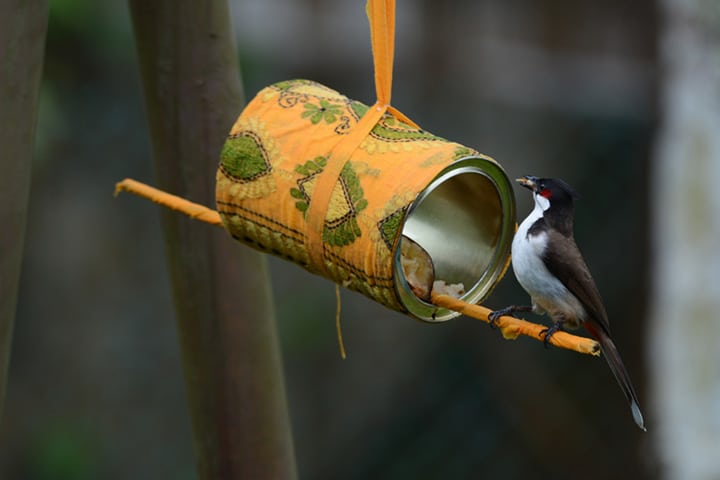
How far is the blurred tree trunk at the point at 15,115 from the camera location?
113 cm

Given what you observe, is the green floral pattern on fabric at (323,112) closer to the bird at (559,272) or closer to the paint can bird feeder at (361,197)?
the paint can bird feeder at (361,197)

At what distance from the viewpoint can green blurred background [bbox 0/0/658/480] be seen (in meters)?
3.37

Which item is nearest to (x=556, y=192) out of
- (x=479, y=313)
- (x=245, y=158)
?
(x=479, y=313)

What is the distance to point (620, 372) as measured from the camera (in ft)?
3.73

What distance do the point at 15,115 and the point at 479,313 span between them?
51cm

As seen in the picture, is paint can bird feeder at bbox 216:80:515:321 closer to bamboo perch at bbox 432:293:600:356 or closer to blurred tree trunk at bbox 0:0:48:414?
bamboo perch at bbox 432:293:600:356

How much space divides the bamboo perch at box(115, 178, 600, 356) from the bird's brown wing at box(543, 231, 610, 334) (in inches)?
3.3

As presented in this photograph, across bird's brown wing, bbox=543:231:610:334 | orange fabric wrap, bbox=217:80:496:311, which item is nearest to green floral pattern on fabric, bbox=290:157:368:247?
orange fabric wrap, bbox=217:80:496:311

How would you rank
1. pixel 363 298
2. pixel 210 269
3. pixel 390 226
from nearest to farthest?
Answer: pixel 390 226
pixel 210 269
pixel 363 298

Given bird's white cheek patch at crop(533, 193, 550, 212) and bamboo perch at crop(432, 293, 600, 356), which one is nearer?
bamboo perch at crop(432, 293, 600, 356)

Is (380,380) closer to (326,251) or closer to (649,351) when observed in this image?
(649,351)

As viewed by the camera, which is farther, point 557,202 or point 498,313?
point 557,202

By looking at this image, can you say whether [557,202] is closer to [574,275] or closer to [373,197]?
[574,275]

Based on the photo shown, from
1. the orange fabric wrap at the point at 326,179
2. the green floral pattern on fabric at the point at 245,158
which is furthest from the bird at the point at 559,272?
the green floral pattern on fabric at the point at 245,158
